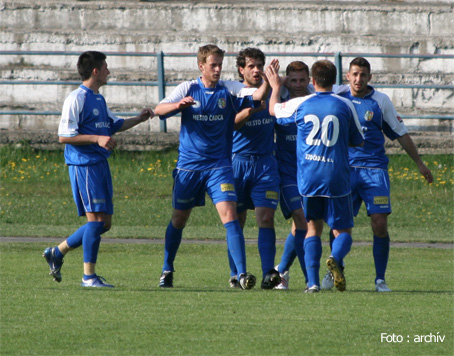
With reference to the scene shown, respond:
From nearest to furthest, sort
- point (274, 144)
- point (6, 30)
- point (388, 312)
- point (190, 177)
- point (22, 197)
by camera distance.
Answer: point (388, 312) → point (190, 177) → point (274, 144) → point (22, 197) → point (6, 30)

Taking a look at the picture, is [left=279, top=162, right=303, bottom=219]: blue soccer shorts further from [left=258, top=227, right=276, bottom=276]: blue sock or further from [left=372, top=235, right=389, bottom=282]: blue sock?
[left=372, top=235, right=389, bottom=282]: blue sock

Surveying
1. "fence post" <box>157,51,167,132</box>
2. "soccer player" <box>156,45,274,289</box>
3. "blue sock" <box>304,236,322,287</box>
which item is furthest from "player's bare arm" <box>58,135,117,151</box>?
"fence post" <box>157,51,167,132</box>

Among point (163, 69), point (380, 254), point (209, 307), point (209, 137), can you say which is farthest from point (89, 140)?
point (163, 69)

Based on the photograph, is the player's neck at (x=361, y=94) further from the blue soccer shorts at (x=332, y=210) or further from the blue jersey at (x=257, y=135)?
the blue soccer shorts at (x=332, y=210)

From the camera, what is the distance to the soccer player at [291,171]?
9.86 metres

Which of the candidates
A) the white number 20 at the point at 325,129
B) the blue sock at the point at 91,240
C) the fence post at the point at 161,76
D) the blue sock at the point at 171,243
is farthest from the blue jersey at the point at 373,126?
the fence post at the point at 161,76

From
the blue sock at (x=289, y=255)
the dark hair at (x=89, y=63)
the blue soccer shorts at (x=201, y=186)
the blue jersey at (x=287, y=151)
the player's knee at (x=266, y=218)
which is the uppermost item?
the dark hair at (x=89, y=63)

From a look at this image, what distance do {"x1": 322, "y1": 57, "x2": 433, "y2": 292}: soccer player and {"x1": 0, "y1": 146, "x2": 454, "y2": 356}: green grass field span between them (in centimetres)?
55

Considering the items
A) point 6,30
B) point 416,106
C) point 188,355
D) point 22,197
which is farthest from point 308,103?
point 6,30

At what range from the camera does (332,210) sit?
8828mm

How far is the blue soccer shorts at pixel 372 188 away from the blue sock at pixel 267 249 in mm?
872

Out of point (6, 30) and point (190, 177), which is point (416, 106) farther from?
point (190, 177)

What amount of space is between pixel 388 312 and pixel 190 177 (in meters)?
2.64

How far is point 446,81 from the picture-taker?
2319cm
